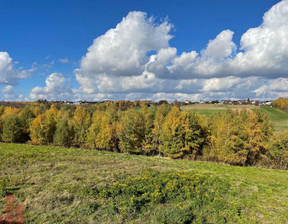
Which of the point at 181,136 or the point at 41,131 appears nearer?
the point at 181,136

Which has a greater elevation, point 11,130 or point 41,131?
point 11,130

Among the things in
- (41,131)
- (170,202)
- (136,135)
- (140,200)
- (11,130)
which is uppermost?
A: (140,200)

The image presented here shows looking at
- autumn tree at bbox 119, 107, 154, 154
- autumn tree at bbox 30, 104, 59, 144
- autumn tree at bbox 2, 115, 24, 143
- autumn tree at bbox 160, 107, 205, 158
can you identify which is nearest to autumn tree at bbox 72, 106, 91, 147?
autumn tree at bbox 30, 104, 59, 144

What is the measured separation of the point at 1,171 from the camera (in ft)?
50.2

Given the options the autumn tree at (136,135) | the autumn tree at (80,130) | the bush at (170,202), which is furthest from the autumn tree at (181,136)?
the bush at (170,202)

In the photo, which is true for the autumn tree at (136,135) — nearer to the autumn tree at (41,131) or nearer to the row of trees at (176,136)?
the row of trees at (176,136)

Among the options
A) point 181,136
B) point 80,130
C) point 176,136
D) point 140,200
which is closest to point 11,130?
point 80,130

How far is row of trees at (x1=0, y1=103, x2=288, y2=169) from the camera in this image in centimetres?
3831

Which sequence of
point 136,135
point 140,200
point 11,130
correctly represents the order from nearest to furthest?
point 140,200
point 136,135
point 11,130

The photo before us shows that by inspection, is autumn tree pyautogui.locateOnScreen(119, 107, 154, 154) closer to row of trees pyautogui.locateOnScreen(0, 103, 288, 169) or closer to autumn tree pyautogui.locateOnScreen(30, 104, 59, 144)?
row of trees pyautogui.locateOnScreen(0, 103, 288, 169)

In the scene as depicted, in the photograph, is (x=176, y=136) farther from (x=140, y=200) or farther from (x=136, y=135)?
(x=140, y=200)

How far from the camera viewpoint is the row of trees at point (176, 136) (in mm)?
38312

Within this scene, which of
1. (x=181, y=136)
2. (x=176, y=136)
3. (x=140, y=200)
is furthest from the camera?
(x=176, y=136)

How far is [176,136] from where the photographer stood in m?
42.2
